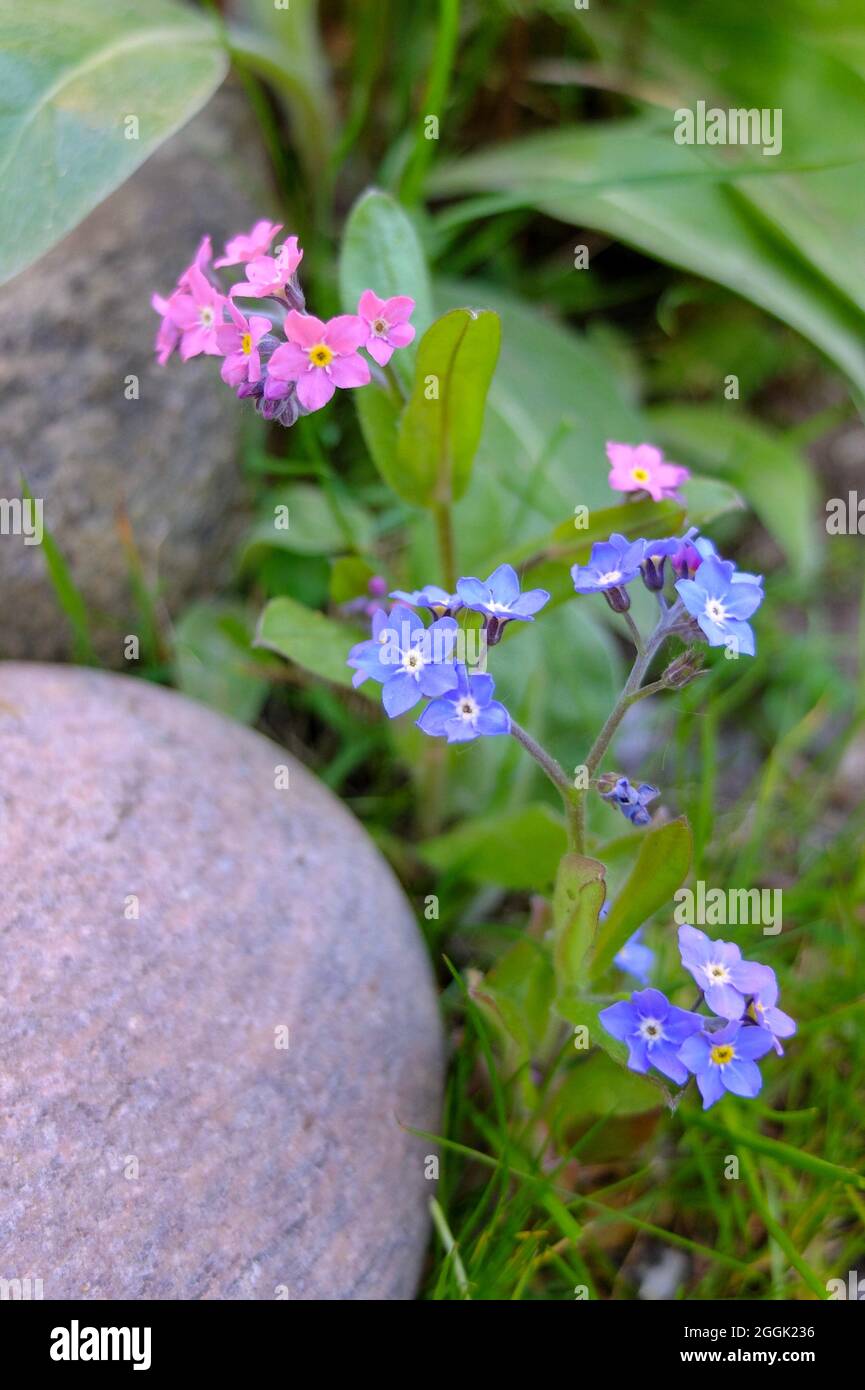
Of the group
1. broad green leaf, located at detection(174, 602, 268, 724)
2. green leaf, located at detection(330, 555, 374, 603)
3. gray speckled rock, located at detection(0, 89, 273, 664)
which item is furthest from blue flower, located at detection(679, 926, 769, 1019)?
gray speckled rock, located at detection(0, 89, 273, 664)

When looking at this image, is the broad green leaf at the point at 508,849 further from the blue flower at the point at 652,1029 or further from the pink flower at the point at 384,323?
the pink flower at the point at 384,323

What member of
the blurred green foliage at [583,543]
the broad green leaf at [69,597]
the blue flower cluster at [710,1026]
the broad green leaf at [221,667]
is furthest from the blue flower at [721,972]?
the broad green leaf at [69,597]

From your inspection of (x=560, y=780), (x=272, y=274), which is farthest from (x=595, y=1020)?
(x=272, y=274)

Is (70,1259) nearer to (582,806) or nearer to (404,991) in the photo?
(404,991)

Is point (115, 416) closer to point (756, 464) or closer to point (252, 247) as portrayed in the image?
point (252, 247)

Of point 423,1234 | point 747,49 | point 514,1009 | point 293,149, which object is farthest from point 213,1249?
point 747,49
